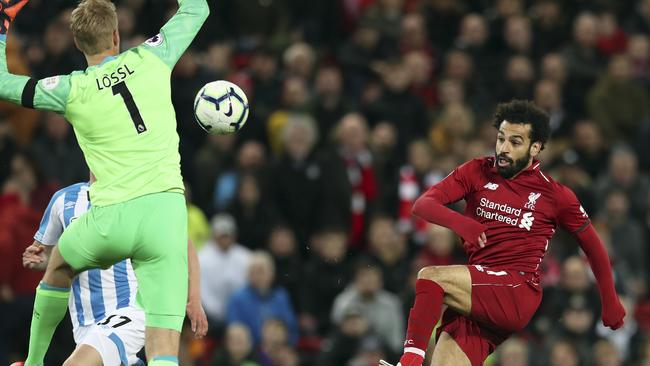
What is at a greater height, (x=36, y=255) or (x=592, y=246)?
(x=592, y=246)

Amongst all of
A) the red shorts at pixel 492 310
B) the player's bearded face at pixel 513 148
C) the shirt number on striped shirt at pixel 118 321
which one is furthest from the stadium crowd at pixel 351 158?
the player's bearded face at pixel 513 148

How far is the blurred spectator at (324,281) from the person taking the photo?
45.8ft

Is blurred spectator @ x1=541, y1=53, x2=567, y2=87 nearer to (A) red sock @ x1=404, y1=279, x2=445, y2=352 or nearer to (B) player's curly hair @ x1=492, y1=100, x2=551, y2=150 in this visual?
(B) player's curly hair @ x1=492, y1=100, x2=551, y2=150

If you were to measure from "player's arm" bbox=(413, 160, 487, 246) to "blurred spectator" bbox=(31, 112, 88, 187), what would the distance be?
563 cm

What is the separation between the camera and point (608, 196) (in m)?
15.2

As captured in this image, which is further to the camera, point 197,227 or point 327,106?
point 327,106

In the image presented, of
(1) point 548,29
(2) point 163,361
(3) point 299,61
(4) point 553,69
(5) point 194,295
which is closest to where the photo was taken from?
(2) point 163,361

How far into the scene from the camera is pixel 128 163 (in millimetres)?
7871

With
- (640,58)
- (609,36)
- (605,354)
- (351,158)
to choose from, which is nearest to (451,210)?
(605,354)

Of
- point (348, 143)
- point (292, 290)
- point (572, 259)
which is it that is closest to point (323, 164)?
point (348, 143)

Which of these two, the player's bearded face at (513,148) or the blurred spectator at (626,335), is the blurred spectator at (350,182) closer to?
the blurred spectator at (626,335)

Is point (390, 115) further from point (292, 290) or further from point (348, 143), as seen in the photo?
point (292, 290)

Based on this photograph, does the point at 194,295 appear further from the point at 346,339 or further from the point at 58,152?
the point at 58,152

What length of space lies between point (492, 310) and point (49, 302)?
286cm
